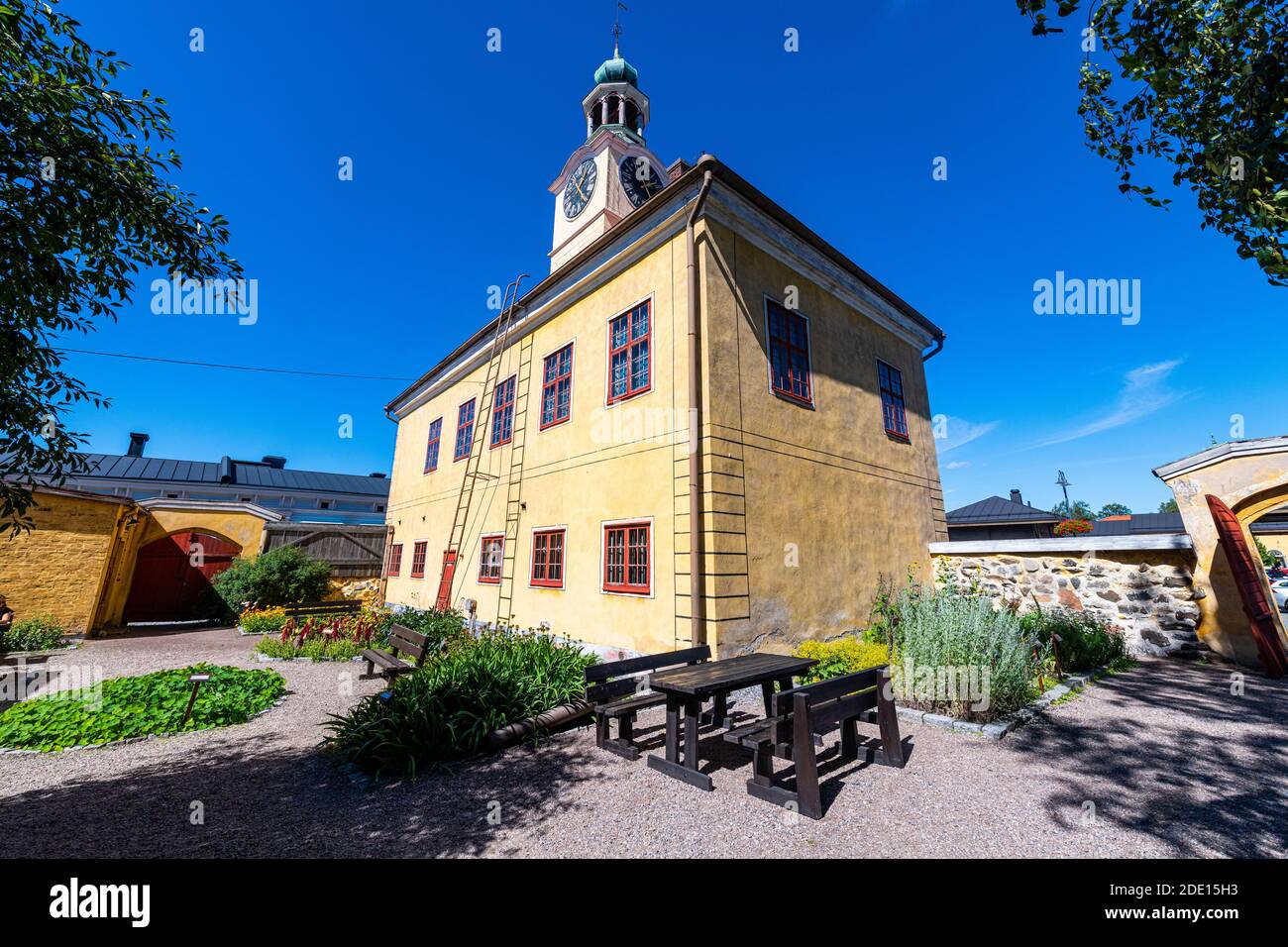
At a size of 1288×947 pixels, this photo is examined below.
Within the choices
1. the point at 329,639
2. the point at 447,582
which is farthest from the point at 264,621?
the point at 447,582

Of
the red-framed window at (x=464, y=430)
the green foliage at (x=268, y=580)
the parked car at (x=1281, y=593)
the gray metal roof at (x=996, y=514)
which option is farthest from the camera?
the gray metal roof at (x=996, y=514)

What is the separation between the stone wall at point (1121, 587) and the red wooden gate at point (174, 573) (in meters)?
23.6

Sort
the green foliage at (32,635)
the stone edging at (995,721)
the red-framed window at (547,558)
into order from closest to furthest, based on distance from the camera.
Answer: the stone edging at (995,721) → the red-framed window at (547,558) → the green foliage at (32,635)

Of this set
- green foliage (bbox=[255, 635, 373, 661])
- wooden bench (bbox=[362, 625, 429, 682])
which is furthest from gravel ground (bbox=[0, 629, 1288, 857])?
green foliage (bbox=[255, 635, 373, 661])

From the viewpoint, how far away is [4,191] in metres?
3.06

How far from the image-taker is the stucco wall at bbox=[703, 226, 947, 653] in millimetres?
7844

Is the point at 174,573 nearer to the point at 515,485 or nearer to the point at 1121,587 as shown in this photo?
the point at 515,485

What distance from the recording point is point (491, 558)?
12203 millimetres

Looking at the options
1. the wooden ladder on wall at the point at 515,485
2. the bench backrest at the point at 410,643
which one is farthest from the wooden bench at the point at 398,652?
the wooden ladder on wall at the point at 515,485

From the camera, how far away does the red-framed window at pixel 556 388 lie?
10875 millimetres

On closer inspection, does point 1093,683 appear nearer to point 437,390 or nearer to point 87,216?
point 87,216

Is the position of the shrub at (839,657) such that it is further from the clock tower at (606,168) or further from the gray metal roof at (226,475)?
the gray metal roof at (226,475)

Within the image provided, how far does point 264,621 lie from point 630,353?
13094mm
